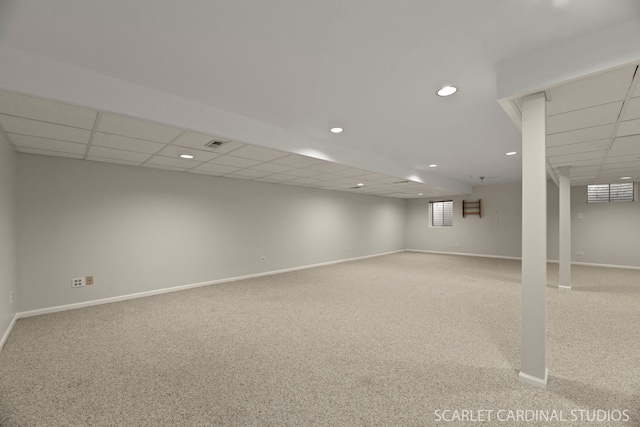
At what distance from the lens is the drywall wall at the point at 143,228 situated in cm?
387

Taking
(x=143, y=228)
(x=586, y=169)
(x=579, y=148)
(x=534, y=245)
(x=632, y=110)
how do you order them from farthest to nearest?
(x=586, y=169) → (x=143, y=228) → (x=579, y=148) → (x=632, y=110) → (x=534, y=245)

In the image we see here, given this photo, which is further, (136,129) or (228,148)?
(228,148)

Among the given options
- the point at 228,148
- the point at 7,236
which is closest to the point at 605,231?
the point at 228,148

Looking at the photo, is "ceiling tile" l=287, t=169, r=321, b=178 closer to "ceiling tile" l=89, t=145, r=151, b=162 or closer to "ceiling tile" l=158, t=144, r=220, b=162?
"ceiling tile" l=158, t=144, r=220, b=162

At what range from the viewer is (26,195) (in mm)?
3758

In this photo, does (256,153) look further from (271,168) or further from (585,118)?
(585,118)

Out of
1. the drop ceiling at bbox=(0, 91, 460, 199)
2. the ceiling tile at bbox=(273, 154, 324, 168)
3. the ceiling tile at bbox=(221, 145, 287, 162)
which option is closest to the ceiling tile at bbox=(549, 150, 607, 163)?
the drop ceiling at bbox=(0, 91, 460, 199)

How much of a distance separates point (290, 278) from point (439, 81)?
488 cm

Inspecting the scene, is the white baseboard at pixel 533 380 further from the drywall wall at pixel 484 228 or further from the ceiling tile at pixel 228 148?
the drywall wall at pixel 484 228

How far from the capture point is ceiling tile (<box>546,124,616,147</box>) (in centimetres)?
301

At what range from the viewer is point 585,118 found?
267 centimetres

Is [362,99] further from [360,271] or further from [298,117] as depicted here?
[360,271]

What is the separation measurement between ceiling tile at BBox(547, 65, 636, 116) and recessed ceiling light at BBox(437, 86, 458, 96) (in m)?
0.75

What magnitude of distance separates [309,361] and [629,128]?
14.0ft
